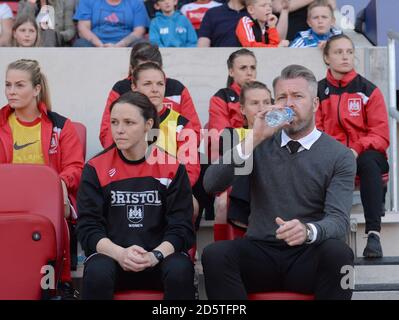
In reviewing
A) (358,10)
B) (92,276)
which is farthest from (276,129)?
(358,10)

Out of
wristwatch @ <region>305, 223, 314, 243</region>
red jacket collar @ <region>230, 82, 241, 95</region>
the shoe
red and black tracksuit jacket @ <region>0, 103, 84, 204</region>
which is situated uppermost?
red jacket collar @ <region>230, 82, 241, 95</region>

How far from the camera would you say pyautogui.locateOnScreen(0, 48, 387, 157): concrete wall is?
6348mm

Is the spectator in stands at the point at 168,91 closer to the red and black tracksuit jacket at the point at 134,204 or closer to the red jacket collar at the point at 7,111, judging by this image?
the red jacket collar at the point at 7,111

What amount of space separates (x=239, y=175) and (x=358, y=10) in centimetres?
379

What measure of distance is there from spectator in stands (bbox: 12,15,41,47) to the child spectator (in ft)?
4.60

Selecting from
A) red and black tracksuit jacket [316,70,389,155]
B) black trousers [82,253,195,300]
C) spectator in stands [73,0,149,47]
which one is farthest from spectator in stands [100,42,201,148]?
black trousers [82,253,195,300]

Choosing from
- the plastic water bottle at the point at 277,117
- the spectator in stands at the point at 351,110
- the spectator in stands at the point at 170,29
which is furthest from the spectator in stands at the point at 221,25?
the plastic water bottle at the point at 277,117

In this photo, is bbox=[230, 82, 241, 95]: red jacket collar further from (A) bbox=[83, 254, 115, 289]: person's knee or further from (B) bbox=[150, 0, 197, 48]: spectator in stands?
(A) bbox=[83, 254, 115, 289]: person's knee

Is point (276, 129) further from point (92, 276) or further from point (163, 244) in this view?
point (92, 276)

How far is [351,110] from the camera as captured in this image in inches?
223

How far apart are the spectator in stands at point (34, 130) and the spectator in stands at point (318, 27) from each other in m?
2.16

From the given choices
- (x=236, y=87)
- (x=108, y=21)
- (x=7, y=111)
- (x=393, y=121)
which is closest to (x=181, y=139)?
(x=236, y=87)

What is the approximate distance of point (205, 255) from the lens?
407 cm

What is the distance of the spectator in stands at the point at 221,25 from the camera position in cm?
686
